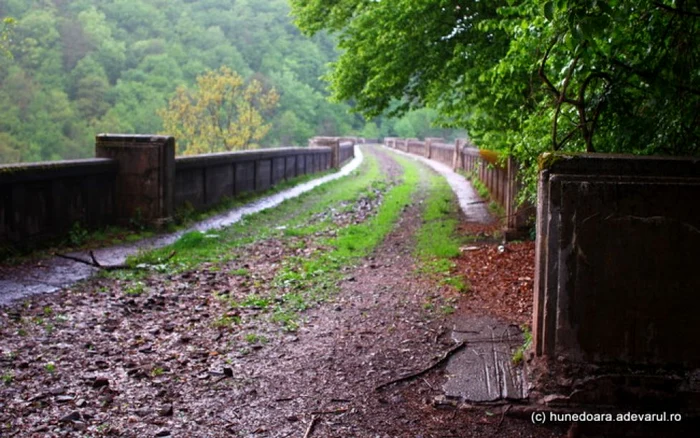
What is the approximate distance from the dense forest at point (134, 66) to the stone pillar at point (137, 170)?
3167 cm

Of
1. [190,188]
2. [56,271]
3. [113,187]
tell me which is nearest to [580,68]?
[56,271]

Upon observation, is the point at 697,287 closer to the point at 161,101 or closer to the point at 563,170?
the point at 563,170

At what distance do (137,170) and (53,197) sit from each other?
7.46ft

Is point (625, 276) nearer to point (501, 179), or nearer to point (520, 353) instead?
point (520, 353)

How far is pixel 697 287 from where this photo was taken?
14.1 ft

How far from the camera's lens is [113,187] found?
12164 mm

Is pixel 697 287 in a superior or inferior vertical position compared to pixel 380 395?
superior

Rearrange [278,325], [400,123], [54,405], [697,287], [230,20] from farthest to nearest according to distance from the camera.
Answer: [400,123] → [230,20] → [278,325] → [54,405] → [697,287]

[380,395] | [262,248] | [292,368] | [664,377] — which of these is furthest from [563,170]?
[262,248]

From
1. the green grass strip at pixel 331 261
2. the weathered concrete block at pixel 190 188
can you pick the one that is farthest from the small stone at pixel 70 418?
the weathered concrete block at pixel 190 188

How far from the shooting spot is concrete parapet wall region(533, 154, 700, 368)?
14.0 feet

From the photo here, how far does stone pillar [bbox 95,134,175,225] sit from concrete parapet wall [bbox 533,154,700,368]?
917cm

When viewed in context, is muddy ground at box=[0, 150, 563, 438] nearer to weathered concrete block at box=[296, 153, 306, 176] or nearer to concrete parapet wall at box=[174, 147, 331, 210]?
concrete parapet wall at box=[174, 147, 331, 210]

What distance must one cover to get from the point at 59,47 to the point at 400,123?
175 feet
